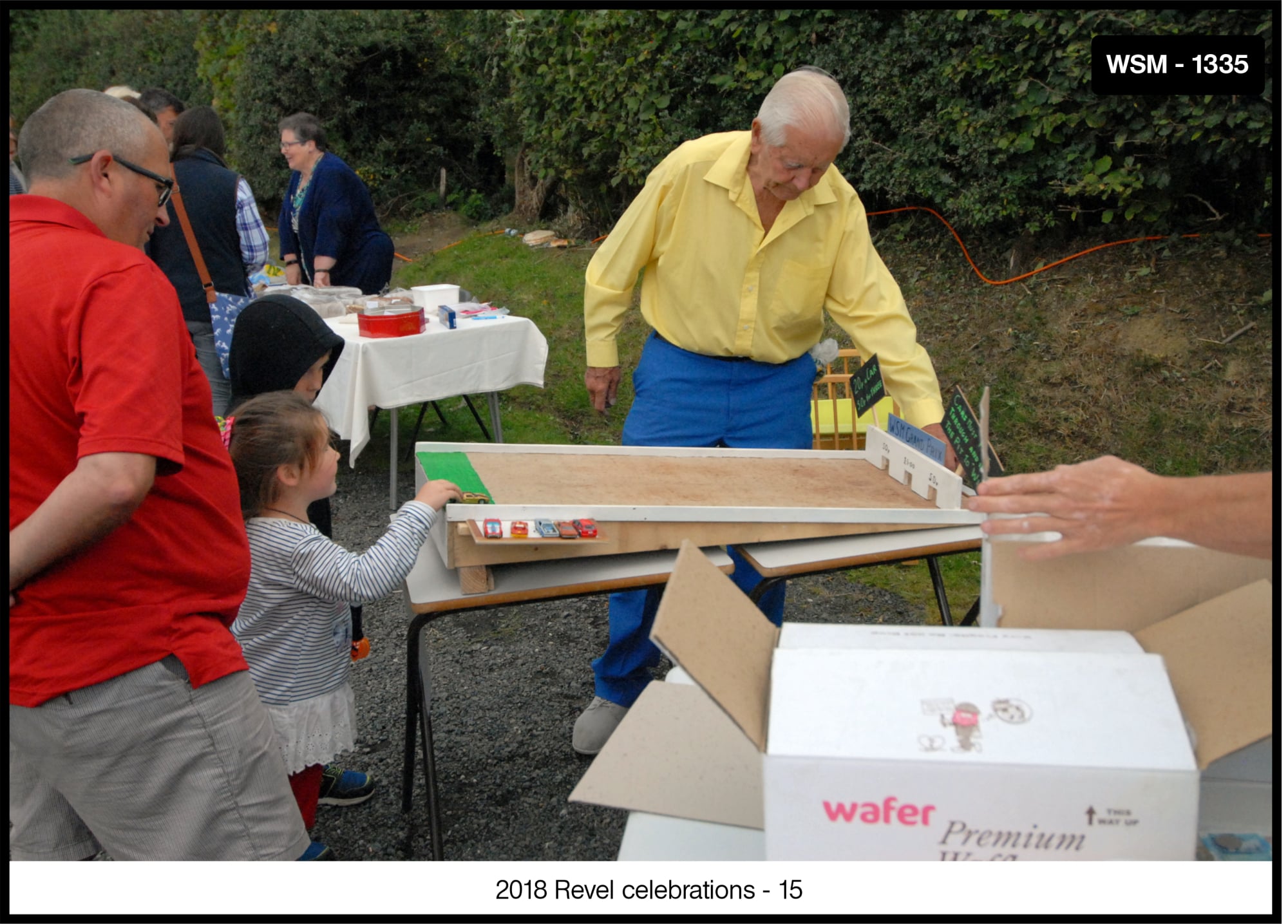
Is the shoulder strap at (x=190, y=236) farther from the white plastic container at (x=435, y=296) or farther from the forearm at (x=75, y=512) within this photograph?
the forearm at (x=75, y=512)

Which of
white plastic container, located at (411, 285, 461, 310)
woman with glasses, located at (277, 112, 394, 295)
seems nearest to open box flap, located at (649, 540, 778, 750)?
white plastic container, located at (411, 285, 461, 310)

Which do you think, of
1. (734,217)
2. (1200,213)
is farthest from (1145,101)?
(734,217)

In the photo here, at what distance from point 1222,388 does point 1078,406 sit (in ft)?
2.18

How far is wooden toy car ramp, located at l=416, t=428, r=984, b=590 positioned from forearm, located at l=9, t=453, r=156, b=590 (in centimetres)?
73

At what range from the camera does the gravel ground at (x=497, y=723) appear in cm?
272

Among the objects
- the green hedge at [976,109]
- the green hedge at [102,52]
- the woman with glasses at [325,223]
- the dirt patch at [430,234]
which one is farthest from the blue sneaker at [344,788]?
the green hedge at [102,52]

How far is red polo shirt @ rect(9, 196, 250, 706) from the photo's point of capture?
151cm

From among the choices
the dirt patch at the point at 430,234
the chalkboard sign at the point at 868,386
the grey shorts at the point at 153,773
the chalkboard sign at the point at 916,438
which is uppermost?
the chalkboard sign at the point at 868,386

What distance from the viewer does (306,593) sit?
221 cm

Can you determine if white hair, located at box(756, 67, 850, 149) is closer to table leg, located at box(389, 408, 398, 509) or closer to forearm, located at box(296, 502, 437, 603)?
forearm, located at box(296, 502, 437, 603)

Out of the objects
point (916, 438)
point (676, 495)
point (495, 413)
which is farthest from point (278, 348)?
point (495, 413)

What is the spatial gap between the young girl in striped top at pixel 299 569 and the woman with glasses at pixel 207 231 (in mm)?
2471

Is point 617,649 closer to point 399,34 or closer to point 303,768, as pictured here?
point 303,768

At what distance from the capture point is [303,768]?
7.84 ft
